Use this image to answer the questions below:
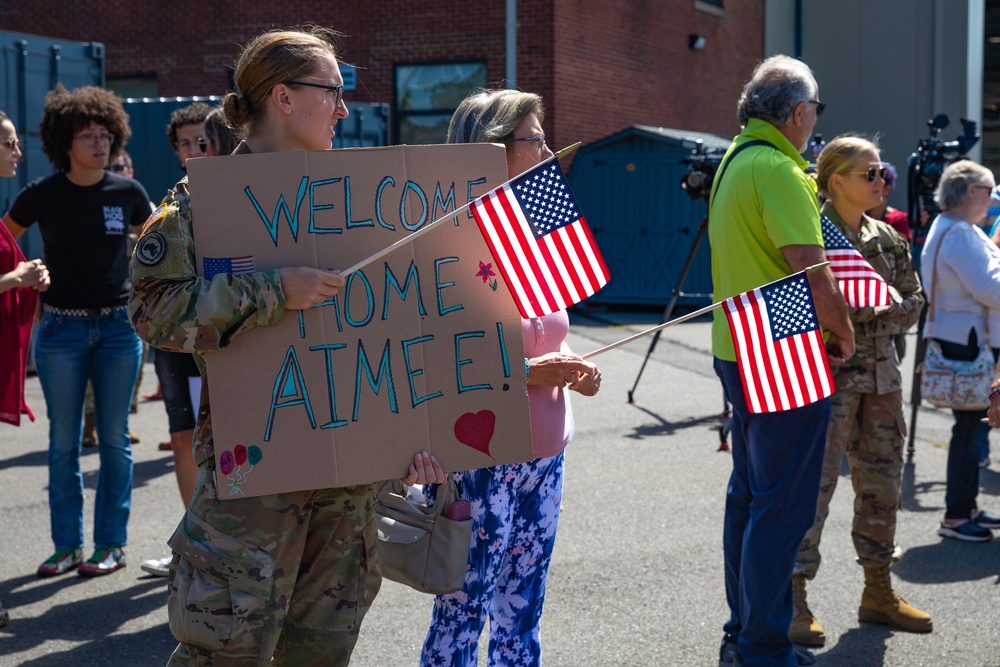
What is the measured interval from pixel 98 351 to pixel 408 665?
2148mm

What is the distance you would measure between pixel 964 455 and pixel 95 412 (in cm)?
439

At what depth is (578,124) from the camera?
18.2 m

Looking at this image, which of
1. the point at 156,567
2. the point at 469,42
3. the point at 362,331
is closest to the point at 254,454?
the point at 362,331

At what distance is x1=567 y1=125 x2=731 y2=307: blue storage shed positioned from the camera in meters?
16.4

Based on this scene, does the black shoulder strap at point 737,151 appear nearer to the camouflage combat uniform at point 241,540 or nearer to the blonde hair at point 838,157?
the blonde hair at point 838,157

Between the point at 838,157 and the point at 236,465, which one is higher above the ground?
the point at 838,157

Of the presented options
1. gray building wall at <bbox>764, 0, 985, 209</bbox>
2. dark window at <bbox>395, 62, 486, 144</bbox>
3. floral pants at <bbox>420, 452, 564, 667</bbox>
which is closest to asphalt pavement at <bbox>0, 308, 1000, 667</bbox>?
floral pants at <bbox>420, 452, 564, 667</bbox>

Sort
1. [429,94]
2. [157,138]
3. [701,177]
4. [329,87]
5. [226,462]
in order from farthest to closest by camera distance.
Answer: [429,94] < [157,138] < [701,177] < [329,87] < [226,462]

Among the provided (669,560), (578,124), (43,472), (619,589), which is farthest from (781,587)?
(578,124)

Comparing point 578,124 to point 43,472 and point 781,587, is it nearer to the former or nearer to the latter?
point 43,472

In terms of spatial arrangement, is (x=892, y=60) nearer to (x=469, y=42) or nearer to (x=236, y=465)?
(x=469, y=42)

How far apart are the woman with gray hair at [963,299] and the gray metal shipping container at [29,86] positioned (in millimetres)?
8622

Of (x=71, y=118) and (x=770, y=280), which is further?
(x=71, y=118)

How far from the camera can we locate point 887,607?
4.54 meters
